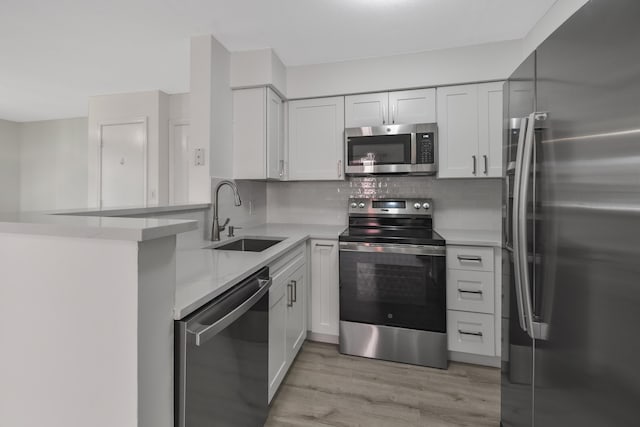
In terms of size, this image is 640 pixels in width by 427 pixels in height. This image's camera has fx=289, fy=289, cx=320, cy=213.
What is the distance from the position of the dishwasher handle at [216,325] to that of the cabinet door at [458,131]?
190cm

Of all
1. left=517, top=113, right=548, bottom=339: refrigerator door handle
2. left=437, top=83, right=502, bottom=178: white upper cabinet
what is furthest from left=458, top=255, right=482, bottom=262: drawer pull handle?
left=517, top=113, right=548, bottom=339: refrigerator door handle

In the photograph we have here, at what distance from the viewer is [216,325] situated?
93 centimetres

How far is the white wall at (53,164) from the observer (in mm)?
4512

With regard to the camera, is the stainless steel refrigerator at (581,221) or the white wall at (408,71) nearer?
the stainless steel refrigerator at (581,221)

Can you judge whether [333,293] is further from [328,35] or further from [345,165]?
[328,35]

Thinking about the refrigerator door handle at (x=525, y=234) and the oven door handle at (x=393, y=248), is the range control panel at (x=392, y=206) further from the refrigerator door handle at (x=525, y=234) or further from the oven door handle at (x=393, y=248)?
the refrigerator door handle at (x=525, y=234)

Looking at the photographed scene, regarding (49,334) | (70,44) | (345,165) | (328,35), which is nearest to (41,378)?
(49,334)

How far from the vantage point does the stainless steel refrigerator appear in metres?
0.64

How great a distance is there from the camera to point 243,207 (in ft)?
8.85

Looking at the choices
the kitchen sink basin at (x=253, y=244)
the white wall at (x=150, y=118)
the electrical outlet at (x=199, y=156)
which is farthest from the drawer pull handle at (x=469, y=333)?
the white wall at (x=150, y=118)

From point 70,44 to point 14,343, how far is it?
268 centimetres

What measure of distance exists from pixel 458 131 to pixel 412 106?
431 millimetres

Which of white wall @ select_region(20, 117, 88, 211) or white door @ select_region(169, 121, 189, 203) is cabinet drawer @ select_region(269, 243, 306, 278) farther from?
white wall @ select_region(20, 117, 88, 211)

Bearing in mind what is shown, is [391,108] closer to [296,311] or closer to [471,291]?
[471,291]
